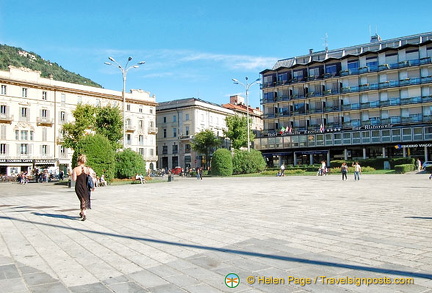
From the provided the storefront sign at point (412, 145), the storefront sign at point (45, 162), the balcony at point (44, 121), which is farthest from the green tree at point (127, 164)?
the storefront sign at point (412, 145)

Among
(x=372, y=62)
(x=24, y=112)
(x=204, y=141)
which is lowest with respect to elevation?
(x=204, y=141)

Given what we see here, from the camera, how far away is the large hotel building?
54.5 m

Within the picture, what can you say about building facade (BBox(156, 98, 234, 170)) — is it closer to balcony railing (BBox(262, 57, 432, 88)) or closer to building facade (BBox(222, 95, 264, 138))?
building facade (BBox(222, 95, 264, 138))

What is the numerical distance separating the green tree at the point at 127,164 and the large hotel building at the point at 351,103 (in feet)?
104

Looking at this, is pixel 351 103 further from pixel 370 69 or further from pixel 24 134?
pixel 24 134

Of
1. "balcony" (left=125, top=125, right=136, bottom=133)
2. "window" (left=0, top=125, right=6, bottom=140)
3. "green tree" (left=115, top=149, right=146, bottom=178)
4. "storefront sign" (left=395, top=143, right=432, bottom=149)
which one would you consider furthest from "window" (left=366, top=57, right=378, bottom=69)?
"window" (left=0, top=125, right=6, bottom=140)

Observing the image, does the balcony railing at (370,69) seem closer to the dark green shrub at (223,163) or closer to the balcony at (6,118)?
the dark green shrub at (223,163)

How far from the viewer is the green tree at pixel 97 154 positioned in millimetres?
29930

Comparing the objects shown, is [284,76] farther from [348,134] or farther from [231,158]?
[231,158]

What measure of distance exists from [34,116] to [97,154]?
34.1 metres

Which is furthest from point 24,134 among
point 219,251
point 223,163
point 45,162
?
point 219,251

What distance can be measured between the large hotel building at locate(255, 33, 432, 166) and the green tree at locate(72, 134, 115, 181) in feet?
120

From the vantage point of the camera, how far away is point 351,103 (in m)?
60.3

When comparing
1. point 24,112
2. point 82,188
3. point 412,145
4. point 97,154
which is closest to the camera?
point 82,188
